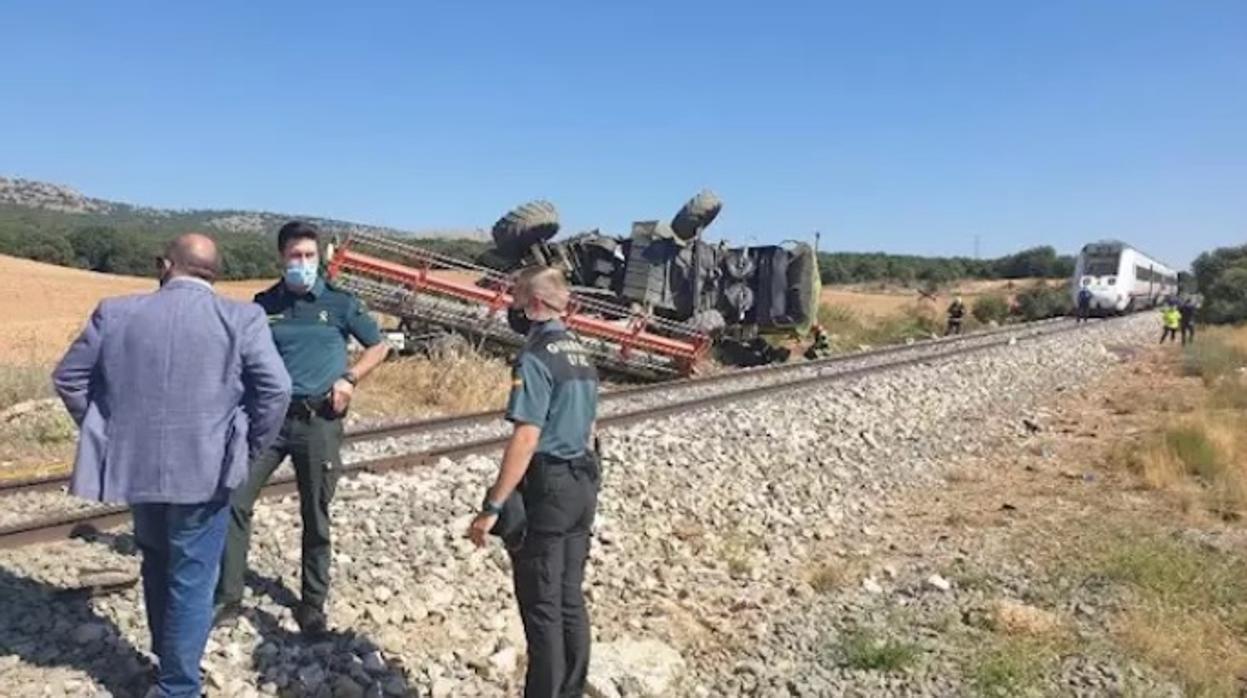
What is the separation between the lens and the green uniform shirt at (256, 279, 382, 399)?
4906mm

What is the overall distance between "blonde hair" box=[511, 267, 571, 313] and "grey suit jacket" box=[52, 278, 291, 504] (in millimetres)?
1131

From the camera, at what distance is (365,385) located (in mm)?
14594

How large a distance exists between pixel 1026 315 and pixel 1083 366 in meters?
32.6

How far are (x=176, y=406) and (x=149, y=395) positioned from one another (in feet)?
0.32

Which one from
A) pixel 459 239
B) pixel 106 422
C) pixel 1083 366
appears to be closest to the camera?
pixel 106 422

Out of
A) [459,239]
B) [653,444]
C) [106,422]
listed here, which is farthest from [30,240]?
[106,422]

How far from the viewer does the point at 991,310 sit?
2179 inches

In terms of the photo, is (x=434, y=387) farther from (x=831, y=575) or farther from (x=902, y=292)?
(x=902, y=292)

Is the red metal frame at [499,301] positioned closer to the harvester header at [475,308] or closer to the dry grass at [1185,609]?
the harvester header at [475,308]

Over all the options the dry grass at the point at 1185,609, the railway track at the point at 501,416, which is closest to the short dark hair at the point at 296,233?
the railway track at the point at 501,416

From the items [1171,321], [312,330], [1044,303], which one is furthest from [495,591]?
[1044,303]

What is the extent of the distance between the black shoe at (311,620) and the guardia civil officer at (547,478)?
125 cm

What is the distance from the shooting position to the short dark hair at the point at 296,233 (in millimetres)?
4852

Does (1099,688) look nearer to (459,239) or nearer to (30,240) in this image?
(459,239)
